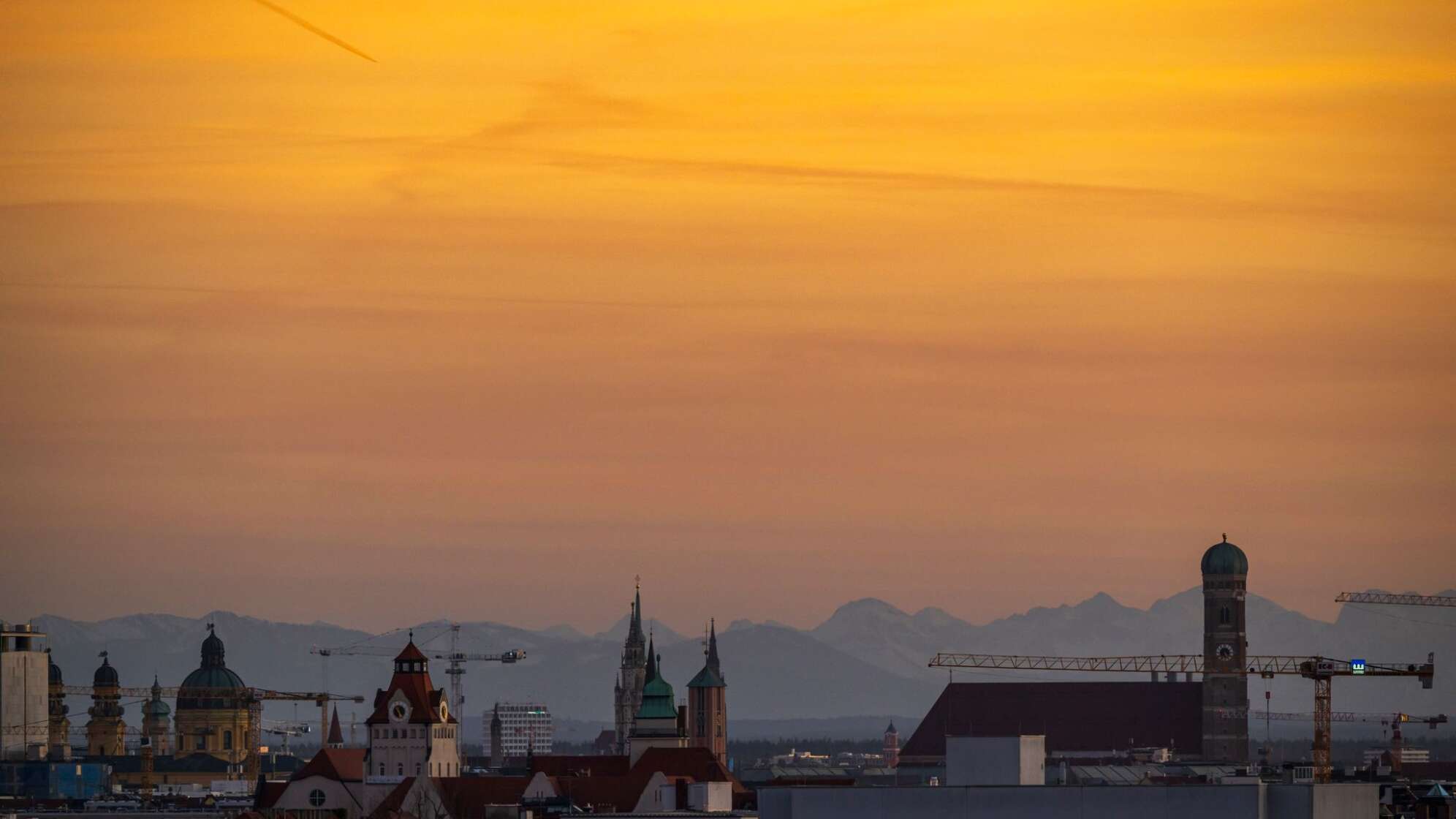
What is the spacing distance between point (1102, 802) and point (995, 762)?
1107 centimetres

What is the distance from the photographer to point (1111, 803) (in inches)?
3974

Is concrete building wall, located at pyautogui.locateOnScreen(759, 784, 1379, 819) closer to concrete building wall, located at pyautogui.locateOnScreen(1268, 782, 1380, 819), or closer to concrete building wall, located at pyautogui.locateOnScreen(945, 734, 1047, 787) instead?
concrete building wall, located at pyautogui.locateOnScreen(1268, 782, 1380, 819)

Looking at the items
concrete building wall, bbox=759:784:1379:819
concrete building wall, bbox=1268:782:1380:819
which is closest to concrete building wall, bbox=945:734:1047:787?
concrete building wall, bbox=759:784:1379:819

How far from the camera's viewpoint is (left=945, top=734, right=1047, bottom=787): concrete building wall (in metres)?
110

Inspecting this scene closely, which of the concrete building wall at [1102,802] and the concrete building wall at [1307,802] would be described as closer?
the concrete building wall at [1102,802]

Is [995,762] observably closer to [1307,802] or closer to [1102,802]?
[1102,802]

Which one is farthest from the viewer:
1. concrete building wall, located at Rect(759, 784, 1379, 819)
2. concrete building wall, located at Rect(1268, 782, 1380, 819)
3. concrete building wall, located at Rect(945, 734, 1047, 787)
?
→ concrete building wall, located at Rect(945, 734, 1047, 787)

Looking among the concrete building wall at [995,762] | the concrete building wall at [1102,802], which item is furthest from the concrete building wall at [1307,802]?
the concrete building wall at [995,762]

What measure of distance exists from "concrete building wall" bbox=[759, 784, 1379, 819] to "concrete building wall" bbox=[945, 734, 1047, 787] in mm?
8272

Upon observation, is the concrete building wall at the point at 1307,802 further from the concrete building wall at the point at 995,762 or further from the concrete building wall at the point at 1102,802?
the concrete building wall at the point at 995,762

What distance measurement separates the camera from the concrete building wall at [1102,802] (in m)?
100

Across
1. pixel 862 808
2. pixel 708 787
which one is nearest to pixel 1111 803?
pixel 862 808

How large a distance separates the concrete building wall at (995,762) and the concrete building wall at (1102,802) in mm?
8272

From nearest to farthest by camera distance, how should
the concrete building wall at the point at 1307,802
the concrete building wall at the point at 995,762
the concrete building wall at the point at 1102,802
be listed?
the concrete building wall at the point at 1102,802 → the concrete building wall at the point at 1307,802 → the concrete building wall at the point at 995,762
